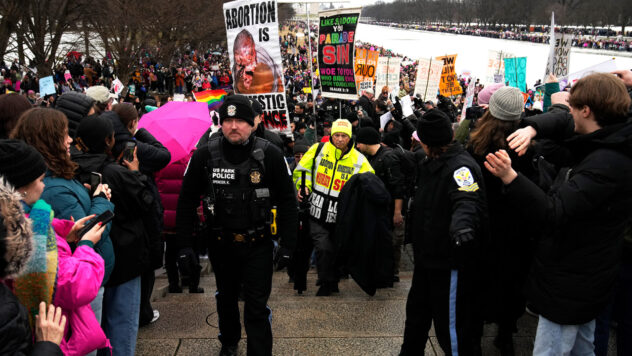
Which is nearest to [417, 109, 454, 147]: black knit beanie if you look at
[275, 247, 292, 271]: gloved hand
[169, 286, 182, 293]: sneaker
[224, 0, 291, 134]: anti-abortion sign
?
[275, 247, 292, 271]: gloved hand

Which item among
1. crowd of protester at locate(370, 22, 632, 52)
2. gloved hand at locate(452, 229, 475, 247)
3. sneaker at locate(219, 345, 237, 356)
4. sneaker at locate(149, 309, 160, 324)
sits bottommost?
sneaker at locate(149, 309, 160, 324)

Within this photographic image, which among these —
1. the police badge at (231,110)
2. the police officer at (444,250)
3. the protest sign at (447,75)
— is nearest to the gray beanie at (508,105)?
the police officer at (444,250)

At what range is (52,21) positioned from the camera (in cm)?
1494

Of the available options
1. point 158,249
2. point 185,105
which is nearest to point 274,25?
point 185,105

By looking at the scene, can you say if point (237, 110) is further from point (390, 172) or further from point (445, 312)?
point (390, 172)

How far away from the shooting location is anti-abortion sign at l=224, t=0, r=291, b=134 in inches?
252

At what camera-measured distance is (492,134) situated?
3.22 meters

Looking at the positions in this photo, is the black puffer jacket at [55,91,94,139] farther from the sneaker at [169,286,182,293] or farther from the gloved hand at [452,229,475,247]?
the gloved hand at [452,229,475,247]

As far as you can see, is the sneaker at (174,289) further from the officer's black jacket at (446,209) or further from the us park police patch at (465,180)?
the us park police patch at (465,180)

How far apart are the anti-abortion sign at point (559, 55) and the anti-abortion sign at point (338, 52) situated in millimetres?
3678

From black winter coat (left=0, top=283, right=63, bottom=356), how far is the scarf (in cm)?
18

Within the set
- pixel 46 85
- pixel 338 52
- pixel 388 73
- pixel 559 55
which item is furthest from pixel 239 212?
pixel 388 73

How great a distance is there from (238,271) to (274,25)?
3.81m

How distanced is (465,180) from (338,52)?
16.0 feet
